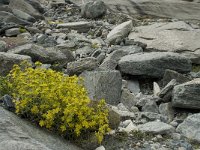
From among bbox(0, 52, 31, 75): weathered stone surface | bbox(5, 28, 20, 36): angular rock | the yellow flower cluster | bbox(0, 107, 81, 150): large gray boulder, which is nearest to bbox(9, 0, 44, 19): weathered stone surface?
bbox(5, 28, 20, 36): angular rock

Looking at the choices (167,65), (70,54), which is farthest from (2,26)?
(167,65)

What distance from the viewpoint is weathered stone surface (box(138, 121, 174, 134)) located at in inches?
423

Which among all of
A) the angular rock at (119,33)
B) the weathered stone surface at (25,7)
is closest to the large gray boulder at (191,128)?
the angular rock at (119,33)

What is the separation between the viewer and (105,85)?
13.8 m

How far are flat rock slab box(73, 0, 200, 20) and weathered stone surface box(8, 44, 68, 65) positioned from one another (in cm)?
1537

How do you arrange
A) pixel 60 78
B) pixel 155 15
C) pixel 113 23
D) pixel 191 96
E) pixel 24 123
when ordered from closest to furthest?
pixel 24 123
pixel 60 78
pixel 191 96
pixel 113 23
pixel 155 15

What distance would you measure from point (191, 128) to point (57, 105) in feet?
12.3

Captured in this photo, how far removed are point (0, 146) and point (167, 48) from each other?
45.8 feet

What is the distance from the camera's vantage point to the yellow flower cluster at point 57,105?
370 inches

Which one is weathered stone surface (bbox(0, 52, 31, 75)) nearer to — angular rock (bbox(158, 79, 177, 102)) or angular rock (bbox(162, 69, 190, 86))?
angular rock (bbox(158, 79, 177, 102))

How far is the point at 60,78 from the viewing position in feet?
33.2

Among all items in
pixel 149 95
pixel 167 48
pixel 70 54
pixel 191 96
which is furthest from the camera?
pixel 167 48

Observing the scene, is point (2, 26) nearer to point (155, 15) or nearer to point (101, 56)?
point (101, 56)

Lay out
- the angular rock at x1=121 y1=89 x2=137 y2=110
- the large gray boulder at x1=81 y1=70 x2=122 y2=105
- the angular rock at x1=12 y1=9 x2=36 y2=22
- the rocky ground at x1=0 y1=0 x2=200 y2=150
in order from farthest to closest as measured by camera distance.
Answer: the angular rock at x1=12 y1=9 x2=36 y2=22, the angular rock at x1=121 y1=89 x2=137 y2=110, the large gray boulder at x1=81 y1=70 x2=122 y2=105, the rocky ground at x1=0 y1=0 x2=200 y2=150
